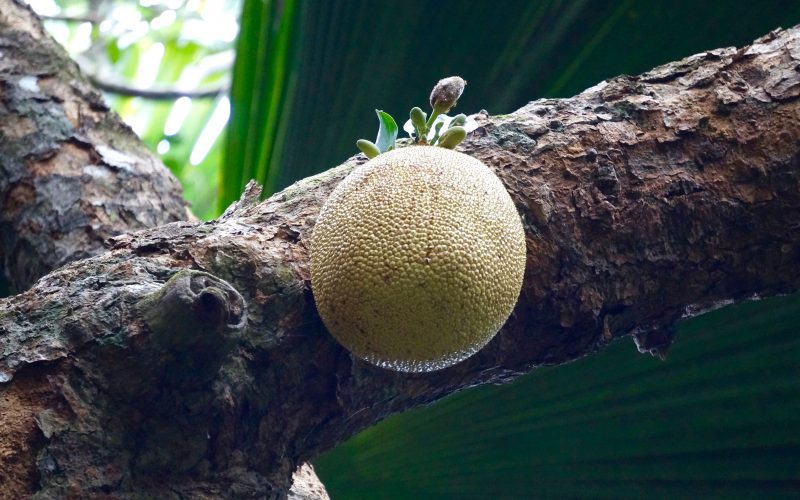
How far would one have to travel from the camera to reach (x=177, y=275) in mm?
603

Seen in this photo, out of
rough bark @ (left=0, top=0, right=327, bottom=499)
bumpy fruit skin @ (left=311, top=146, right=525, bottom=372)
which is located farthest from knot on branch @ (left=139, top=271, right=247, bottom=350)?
rough bark @ (left=0, top=0, right=327, bottom=499)

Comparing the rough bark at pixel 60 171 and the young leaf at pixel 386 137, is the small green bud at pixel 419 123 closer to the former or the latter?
the young leaf at pixel 386 137

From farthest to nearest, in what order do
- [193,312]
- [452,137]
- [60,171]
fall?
[60,171] < [452,137] < [193,312]

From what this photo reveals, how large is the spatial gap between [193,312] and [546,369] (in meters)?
0.64

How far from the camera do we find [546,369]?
1108 millimetres

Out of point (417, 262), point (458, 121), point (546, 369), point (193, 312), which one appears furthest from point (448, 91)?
point (546, 369)

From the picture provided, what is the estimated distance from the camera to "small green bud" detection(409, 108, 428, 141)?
811 millimetres

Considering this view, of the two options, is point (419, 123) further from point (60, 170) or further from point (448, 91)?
point (60, 170)

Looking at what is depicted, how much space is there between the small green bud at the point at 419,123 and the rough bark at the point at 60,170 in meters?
0.56

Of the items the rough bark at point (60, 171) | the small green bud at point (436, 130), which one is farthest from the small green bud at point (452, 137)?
the rough bark at point (60, 171)

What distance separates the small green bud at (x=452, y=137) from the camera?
0.79 metres

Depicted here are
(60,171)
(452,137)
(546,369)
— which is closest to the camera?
(452,137)

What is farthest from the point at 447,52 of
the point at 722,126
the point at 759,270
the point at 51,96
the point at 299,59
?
the point at 51,96

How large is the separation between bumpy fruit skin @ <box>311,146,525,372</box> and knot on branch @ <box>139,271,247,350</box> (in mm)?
99
